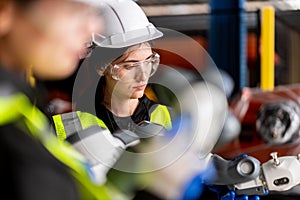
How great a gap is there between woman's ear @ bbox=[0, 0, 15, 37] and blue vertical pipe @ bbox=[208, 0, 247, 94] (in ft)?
7.00

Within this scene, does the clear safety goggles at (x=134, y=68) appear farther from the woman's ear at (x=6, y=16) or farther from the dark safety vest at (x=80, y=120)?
the woman's ear at (x=6, y=16)

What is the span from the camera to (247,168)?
993 millimetres

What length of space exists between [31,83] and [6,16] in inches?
2.8

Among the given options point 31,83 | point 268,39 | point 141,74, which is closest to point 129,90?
point 141,74

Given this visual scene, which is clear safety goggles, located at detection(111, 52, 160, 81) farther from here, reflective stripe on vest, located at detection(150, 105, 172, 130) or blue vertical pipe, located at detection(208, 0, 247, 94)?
blue vertical pipe, located at detection(208, 0, 247, 94)

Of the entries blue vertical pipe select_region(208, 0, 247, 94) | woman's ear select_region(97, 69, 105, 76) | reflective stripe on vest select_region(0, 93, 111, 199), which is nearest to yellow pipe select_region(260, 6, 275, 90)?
blue vertical pipe select_region(208, 0, 247, 94)

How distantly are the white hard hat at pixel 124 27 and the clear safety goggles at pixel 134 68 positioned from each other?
3 cm

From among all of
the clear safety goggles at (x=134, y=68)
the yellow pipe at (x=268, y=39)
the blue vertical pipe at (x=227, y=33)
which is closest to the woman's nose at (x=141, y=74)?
the clear safety goggles at (x=134, y=68)

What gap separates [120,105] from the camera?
108cm

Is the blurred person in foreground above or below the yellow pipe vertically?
above

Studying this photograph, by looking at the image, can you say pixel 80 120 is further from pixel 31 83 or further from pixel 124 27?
pixel 31 83

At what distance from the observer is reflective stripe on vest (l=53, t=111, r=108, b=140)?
103 centimetres

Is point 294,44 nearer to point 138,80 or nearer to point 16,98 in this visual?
point 138,80

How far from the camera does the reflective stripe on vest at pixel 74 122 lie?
3.36 feet
